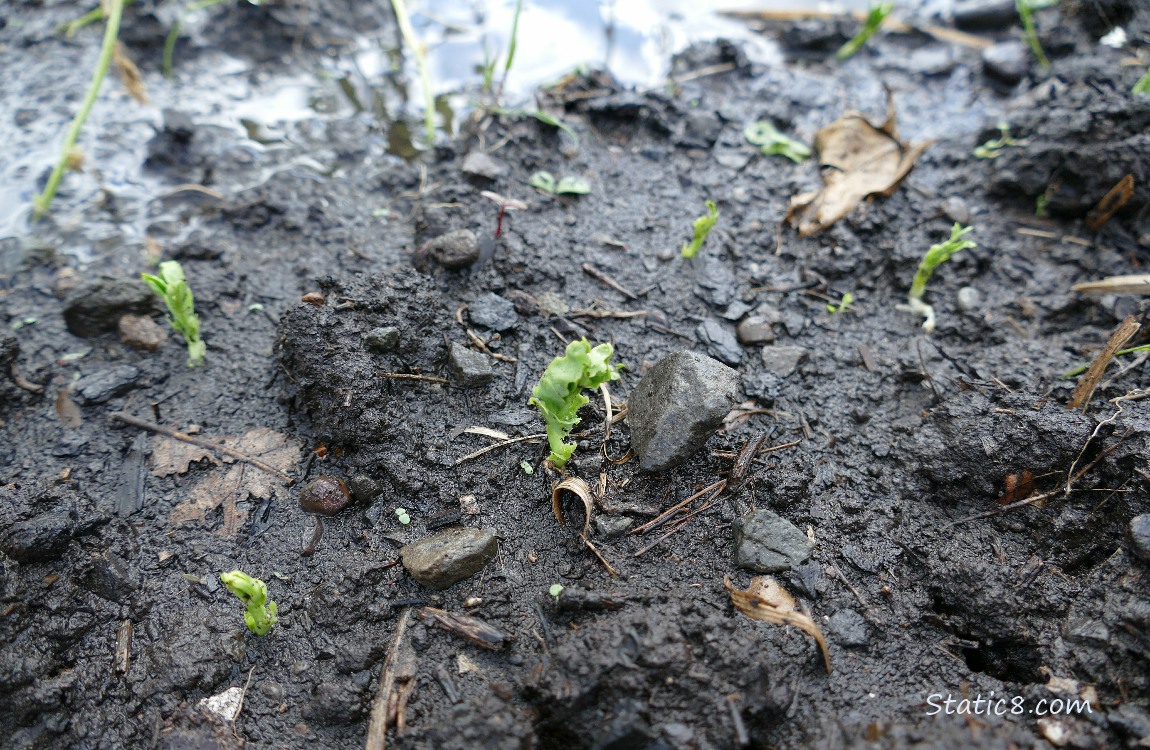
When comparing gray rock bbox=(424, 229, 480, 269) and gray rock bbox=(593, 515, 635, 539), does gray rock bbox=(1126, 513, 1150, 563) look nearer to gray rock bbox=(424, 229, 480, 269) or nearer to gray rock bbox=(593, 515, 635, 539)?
gray rock bbox=(593, 515, 635, 539)

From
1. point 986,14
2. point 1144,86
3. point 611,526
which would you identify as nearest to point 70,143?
point 611,526

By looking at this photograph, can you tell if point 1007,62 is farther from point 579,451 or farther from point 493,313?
point 579,451

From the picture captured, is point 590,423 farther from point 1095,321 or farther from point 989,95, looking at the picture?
point 989,95

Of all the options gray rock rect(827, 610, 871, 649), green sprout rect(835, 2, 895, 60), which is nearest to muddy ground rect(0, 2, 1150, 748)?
gray rock rect(827, 610, 871, 649)

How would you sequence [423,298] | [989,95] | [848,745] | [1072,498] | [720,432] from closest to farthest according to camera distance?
[848,745], [1072,498], [720,432], [423,298], [989,95]

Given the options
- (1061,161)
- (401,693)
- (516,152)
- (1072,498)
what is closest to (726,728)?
(401,693)
